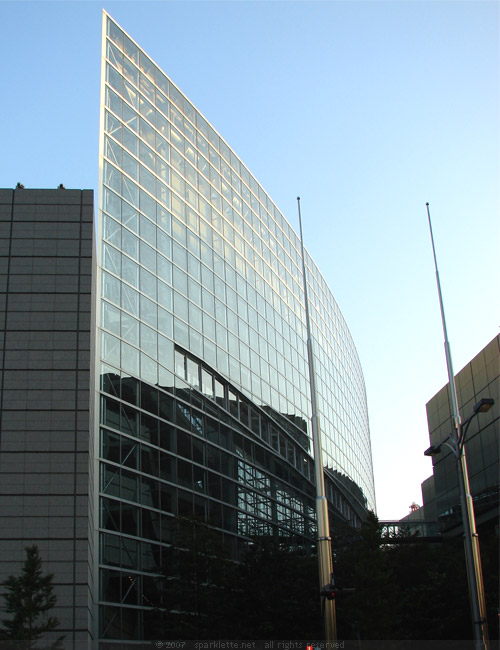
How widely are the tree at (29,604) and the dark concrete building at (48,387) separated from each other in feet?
11.8

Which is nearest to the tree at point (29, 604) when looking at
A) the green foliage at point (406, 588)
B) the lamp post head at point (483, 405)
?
the green foliage at point (406, 588)

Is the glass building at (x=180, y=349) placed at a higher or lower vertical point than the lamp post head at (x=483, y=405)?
higher

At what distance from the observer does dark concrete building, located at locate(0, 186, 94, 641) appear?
37438 millimetres

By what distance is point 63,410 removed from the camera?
40344 millimetres

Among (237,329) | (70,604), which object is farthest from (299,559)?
(237,329)

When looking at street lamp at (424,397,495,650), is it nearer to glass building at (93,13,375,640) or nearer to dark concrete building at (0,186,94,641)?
dark concrete building at (0,186,94,641)

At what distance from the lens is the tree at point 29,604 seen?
31281 mm

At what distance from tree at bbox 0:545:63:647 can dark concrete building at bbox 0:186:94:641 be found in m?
3.61

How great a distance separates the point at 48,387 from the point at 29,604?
39.4 feet

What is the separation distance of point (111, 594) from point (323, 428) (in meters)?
42.5

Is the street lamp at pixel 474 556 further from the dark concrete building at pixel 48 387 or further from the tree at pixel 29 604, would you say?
the dark concrete building at pixel 48 387

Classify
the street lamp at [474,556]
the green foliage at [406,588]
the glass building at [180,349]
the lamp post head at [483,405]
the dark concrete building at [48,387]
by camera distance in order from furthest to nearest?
the glass building at [180,349], the green foliage at [406,588], the dark concrete building at [48,387], the lamp post head at [483,405], the street lamp at [474,556]

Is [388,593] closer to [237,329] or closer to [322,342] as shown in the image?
[237,329]

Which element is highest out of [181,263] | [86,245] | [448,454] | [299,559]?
[181,263]
